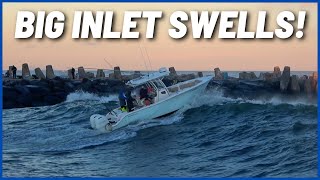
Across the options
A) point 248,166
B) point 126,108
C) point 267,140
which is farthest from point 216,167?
point 126,108

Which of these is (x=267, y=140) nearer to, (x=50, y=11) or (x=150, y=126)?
(x=150, y=126)

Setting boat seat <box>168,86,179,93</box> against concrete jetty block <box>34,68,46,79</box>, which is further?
concrete jetty block <box>34,68,46,79</box>

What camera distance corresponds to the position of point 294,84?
19500 millimetres

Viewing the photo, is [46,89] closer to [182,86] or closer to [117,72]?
[117,72]

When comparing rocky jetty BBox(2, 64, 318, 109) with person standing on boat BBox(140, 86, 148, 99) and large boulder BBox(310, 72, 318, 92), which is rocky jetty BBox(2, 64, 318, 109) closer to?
large boulder BBox(310, 72, 318, 92)

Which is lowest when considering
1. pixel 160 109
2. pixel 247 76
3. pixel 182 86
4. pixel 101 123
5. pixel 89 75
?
pixel 101 123

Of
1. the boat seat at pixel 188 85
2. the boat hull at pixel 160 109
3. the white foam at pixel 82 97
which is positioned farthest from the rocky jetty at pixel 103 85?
the boat hull at pixel 160 109

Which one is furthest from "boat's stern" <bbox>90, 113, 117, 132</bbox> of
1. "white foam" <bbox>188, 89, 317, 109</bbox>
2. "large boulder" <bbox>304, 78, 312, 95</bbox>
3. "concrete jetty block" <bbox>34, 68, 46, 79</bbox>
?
"concrete jetty block" <bbox>34, 68, 46, 79</bbox>

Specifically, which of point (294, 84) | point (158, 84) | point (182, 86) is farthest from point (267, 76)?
point (158, 84)

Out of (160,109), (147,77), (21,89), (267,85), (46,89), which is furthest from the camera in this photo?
(46,89)

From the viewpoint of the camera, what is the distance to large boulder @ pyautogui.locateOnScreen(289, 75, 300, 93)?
19.0m

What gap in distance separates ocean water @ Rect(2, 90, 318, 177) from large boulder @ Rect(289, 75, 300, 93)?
4.28 feet

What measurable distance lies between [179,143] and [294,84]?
7725 millimetres

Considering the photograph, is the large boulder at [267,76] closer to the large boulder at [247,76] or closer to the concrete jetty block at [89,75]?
the large boulder at [247,76]
